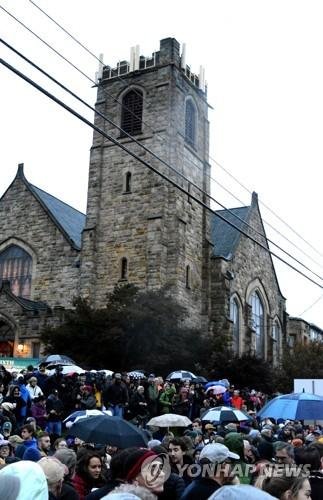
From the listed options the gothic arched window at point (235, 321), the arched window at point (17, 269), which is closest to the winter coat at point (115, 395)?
the arched window at point (17, 269)

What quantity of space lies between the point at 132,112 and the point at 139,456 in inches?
1468

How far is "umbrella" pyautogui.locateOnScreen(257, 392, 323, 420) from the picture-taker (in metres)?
12.7

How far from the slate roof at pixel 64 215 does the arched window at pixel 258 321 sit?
494 inches

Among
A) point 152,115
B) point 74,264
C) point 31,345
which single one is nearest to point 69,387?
point 31,345

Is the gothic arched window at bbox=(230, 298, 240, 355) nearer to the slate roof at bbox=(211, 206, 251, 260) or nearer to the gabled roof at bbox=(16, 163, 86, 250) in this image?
the slate roof at bbox=(211, 206, 251, 260)

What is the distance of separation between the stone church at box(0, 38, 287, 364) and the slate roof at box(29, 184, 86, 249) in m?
0.18

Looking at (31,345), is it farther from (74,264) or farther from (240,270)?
(240,270)

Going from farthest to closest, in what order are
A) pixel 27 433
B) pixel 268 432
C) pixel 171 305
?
pixel 171 305, pixel 268 432, pixel 27 433

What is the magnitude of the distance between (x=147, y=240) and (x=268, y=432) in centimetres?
2544

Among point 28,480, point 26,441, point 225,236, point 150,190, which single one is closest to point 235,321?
point 225,236

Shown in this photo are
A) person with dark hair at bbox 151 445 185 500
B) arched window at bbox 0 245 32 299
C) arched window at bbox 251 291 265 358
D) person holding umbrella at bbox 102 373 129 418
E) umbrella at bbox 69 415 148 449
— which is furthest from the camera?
arched window at bbox 251 291 265 358

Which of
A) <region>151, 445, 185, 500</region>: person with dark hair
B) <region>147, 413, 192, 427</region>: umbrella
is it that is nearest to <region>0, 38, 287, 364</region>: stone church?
<region>147, 413, 192, 427</region>: umbrella

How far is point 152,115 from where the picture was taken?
3956cm

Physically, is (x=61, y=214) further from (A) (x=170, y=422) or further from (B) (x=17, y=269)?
(A) (x=170, y=422)
